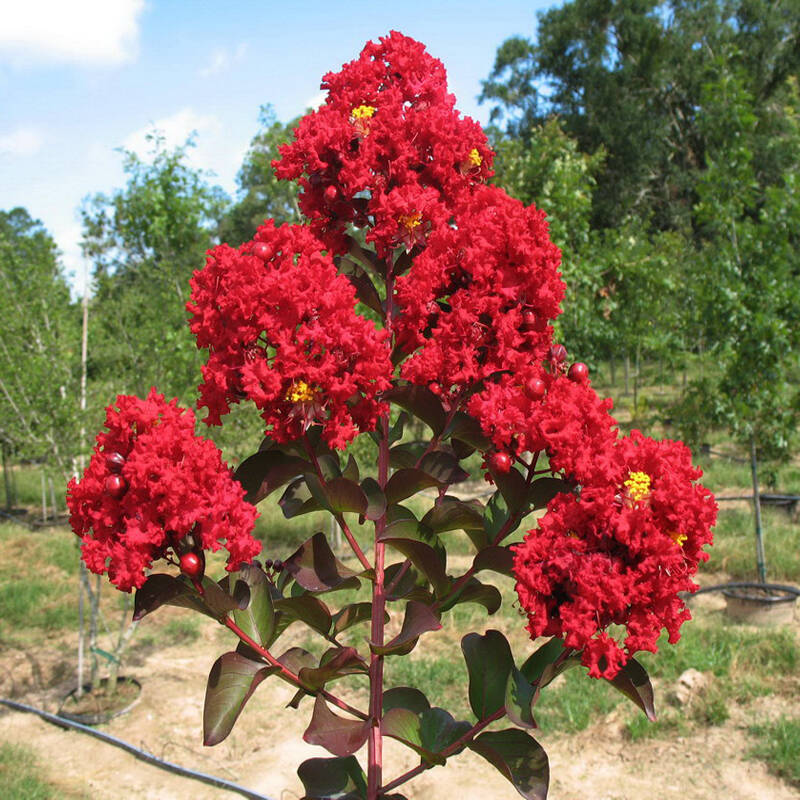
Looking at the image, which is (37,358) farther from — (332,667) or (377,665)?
(332,667)

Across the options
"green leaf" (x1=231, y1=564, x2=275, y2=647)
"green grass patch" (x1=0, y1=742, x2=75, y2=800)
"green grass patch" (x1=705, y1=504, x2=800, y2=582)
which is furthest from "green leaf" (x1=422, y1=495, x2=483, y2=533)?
"green grass patch" (x1=705, y1=504, x2=800, y2=582)

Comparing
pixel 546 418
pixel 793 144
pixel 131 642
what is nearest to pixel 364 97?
pixel 546 418

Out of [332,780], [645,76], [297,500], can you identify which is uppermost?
[645,76]

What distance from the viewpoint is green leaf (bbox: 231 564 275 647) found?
4.99ft

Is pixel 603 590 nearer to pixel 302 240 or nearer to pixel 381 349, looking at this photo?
pixel 381 349

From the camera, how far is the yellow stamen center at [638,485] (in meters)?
1.21

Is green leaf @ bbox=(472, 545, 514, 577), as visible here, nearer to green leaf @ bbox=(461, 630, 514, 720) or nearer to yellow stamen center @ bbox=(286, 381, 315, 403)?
green leaf @ bbox=(461, 630, 514, 720)

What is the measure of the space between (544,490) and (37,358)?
482cm

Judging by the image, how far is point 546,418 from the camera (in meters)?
1.33

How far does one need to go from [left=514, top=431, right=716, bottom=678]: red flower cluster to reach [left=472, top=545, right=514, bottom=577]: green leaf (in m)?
0.20

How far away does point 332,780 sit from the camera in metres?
1.62

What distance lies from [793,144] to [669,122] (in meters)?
19.8

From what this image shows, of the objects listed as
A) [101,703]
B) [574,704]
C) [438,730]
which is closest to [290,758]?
[101,703]

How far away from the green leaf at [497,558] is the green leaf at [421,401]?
0.28 metres
